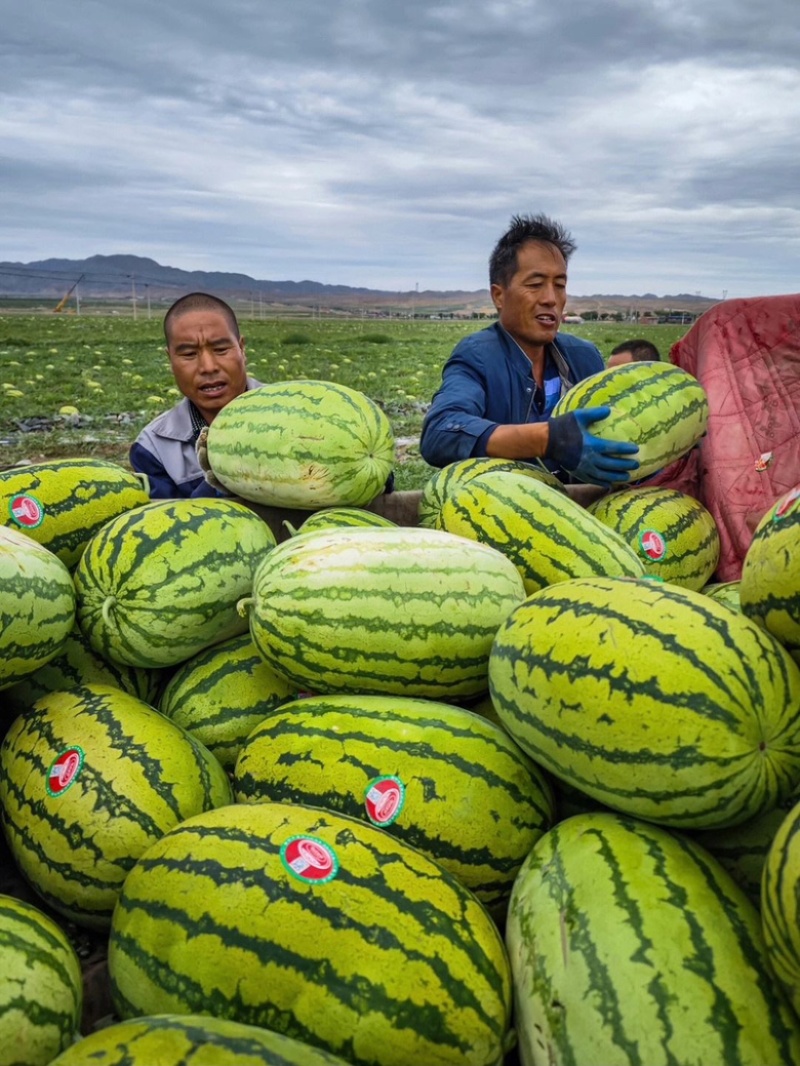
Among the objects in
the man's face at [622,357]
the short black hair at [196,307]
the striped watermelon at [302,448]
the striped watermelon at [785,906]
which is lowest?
the striped watermelon at [785,906]

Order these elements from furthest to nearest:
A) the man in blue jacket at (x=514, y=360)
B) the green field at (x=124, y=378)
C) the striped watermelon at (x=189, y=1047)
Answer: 1. the green field at (x=124, y=378)
2. the man in blue jacket at (x=514, y=360)
3. the striped watermelon at (x=189, y=1047)

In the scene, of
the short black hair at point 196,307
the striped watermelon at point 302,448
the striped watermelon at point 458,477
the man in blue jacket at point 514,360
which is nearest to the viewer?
the striped watermelon at point 302,448

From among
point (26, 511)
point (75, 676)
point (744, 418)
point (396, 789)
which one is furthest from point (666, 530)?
point (26, 511)

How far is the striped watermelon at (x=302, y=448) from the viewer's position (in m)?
2.45

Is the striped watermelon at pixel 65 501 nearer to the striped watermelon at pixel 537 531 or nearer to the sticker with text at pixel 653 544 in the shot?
the striped watermelon at pixel 537 531

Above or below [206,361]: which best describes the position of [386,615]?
below

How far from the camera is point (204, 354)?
11.3ft

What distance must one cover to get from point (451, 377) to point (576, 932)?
2790 mm

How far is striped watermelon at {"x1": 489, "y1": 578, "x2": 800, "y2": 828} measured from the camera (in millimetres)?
1316

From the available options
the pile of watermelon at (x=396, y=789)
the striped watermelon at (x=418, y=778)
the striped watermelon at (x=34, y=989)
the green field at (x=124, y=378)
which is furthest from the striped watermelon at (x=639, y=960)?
the green field at (x=124, y=378)

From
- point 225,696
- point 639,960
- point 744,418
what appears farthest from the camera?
point 744,418

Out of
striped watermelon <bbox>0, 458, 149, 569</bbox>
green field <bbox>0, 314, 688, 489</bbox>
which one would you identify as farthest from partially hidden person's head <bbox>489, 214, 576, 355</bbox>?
green field <bbox>0, 314, 688, 489</bbox>

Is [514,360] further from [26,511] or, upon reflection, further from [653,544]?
[26,511]

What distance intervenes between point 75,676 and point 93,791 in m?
0.52
